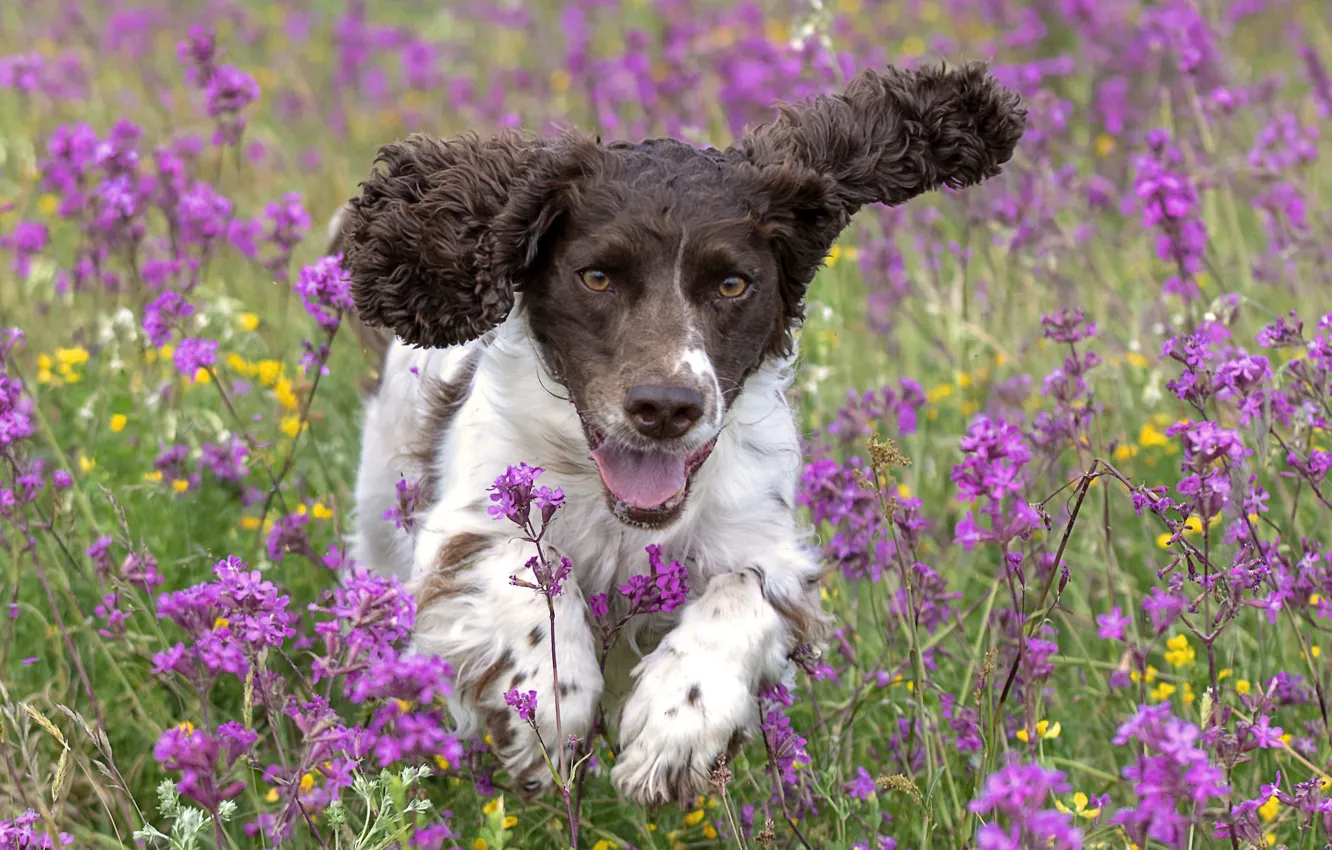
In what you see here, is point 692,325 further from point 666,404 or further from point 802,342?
point 802,342

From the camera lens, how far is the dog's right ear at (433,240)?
3465 millimetres

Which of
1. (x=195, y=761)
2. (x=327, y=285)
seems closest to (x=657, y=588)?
(x=195, y=761)

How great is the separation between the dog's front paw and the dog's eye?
75 cm

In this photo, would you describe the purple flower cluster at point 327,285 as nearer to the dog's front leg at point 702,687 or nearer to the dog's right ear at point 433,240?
the dog's right ear at point 433,240

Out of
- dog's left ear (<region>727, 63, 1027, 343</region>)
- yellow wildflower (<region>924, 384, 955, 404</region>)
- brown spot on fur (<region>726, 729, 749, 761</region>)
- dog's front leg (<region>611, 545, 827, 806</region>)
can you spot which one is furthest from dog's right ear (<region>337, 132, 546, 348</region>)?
yellow wildflower (<region>924, 384, 955, 404</region>)

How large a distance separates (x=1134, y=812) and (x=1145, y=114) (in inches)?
274

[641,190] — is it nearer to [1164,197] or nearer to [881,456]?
[881,456]

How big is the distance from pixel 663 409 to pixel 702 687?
532mm

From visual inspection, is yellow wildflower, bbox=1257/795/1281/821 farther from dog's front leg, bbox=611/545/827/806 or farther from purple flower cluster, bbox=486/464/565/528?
purple flower cluster, bbox=486/464/565/528

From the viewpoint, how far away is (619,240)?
3.29 metres

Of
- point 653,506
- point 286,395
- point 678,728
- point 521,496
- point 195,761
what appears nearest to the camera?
point 195,761

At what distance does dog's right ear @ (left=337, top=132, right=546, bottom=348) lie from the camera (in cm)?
346

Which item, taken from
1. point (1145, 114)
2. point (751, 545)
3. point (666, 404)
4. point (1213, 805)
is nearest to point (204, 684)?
point (666, 404)

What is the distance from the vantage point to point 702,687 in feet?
10.2
